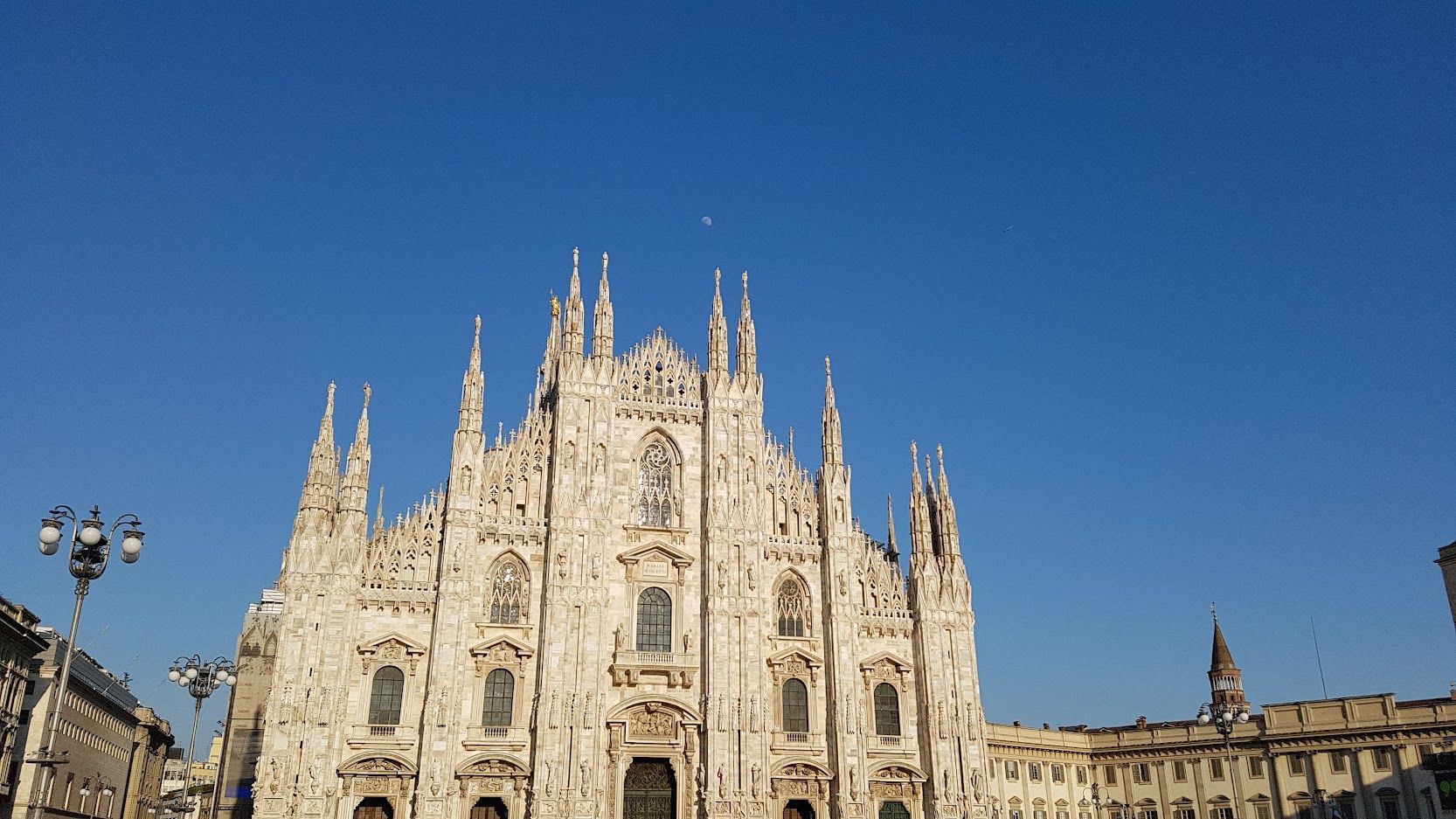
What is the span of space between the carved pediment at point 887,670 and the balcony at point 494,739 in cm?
1443

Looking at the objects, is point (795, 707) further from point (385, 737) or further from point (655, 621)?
point (385, 737)

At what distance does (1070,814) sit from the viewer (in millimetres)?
63344

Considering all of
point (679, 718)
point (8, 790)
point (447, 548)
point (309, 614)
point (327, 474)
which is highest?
point (327, 474)

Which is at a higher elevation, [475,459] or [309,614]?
[475,459]

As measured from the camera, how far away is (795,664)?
149 feet

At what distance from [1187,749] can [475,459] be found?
4293 cm

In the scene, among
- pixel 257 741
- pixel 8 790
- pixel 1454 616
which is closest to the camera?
pixel 8 790

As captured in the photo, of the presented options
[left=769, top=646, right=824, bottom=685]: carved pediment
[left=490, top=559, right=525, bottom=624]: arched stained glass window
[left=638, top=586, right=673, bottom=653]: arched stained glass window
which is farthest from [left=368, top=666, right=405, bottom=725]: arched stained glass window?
[left=769, top=646, right=824, bottom=685]: carved pediment

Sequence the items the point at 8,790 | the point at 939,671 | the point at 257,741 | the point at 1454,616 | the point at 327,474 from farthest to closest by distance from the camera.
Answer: the point at 257,741
the point at 1454,616
the point at 939,671
the point at 327,474
the point at 8,790

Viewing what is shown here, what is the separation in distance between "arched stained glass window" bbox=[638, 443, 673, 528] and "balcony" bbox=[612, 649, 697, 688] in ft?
18.6

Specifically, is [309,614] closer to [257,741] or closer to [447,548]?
[447,548]

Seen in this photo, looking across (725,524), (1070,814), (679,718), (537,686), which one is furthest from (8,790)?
(1070,814)

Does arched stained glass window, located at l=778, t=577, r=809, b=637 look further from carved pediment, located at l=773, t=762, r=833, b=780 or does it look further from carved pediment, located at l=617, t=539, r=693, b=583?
carved pediment, located at l=773, t=762, r=833, b=780

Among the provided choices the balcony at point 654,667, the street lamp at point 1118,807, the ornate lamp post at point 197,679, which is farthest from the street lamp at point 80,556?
the street lamp at point 1118,807
